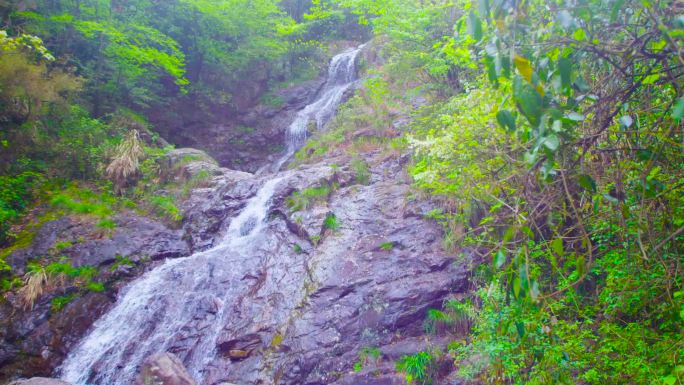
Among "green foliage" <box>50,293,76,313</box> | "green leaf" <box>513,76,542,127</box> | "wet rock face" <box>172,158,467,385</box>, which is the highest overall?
"green leaf" <box>513,76,542,127</box>

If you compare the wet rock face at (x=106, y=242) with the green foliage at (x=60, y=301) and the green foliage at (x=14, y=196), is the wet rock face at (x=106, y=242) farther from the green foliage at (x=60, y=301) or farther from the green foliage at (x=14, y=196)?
the green foliage at (x=60, y=301)

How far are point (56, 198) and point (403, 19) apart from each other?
9242mm

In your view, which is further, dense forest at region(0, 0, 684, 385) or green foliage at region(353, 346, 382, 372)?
green foliage at region(353, 346, 382, 372)

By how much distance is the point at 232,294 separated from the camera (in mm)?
7348

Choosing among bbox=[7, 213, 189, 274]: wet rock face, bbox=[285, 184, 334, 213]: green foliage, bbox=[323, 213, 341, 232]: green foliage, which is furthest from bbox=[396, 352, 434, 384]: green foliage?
bbox=[7, 213, 189, 274]: wet rock face

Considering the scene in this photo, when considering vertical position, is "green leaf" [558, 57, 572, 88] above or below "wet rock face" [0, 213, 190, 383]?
above

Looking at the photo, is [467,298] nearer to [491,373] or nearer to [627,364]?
[491,373]

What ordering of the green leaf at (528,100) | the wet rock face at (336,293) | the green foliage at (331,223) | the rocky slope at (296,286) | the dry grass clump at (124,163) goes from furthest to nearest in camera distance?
the dry grass clump at (124,163) < the green foliage at (331,223) < the rocky slope at (296,286) < the wet rock face at (336,293) < the green leaf at (528,100)

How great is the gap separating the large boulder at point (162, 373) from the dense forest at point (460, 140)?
8.08 feet

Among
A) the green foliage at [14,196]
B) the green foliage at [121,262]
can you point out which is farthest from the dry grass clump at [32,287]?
the green foliage at [14,196]

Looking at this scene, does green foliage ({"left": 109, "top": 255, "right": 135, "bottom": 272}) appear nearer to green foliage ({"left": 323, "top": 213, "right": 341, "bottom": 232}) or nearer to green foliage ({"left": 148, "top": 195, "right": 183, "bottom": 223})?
green foliage ({"left": 148, "top": 195, "right": 183, "bottom": 223})

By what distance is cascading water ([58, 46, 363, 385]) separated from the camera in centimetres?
647

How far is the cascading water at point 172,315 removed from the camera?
6.47 m

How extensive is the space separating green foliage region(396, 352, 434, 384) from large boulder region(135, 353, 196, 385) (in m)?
2.88
